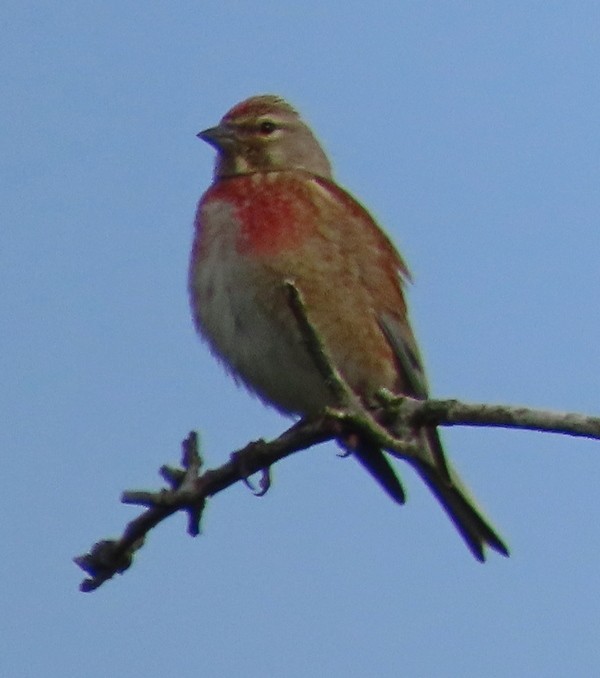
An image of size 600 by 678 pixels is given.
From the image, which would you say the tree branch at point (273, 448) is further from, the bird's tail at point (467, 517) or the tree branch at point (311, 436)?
the bird's tail at point (467, 517)

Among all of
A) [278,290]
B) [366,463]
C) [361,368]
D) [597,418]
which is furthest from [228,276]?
[597,418]

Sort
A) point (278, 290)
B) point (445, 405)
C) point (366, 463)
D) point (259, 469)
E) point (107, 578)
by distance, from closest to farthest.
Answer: point (445, 405)
point (107, 578)
point (259, 469)
point (278, 290)
point (366, 463)

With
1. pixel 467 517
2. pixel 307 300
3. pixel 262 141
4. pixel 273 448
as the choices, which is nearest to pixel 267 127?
pixel 262 141

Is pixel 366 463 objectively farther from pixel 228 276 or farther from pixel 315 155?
pixel 315 155

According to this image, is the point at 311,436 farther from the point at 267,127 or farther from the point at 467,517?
the point at 267,127

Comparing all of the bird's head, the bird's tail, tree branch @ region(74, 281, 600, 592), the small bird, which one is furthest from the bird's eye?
tree branch @ region(74, 281, 600, 592)

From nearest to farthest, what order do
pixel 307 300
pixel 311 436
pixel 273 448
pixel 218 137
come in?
pixel 311 436 → pixel 273 448 → pixel 307 300 → pixel 218 137

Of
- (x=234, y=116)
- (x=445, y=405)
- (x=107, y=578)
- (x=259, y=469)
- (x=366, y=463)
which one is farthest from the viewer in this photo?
(x=234, y=116)
